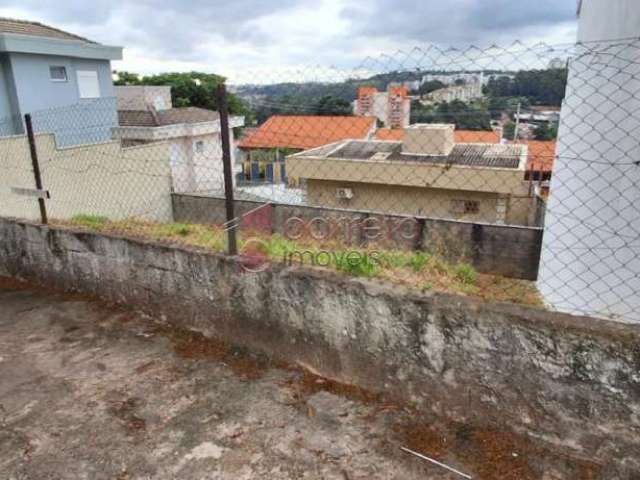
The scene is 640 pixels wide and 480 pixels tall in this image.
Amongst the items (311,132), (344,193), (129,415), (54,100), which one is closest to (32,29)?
(54,100)

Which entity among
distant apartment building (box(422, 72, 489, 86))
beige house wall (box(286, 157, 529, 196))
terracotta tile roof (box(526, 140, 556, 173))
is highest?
distant apartment building (box(422, 72, 489, 86))

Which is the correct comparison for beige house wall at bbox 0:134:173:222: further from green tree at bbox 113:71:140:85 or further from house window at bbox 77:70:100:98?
green tree at bbox 113:71:140:85

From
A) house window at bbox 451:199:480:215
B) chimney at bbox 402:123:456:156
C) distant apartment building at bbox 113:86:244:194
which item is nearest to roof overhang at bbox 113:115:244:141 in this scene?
distant apartment building at bbox 113:86:244:194

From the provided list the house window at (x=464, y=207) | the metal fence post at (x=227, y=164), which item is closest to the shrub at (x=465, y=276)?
the metal fence post at (x=227, y=164)

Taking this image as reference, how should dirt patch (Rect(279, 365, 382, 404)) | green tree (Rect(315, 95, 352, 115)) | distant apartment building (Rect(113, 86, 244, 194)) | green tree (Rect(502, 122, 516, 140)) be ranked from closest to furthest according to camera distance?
dirt patch (Rect(279, 365, 382, 404)) → green tree (Rect(315, 95, 352, 115)) → green tree (Rect(502, 122, 516, 140)) → distant apartment building (Rect(113, 86, 244, 194))

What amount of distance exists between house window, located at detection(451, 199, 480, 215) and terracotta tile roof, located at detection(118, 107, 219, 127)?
368 inches

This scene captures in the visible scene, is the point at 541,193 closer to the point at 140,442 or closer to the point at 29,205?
the point at 29,205

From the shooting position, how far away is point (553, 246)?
5.39m

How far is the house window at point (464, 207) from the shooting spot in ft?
45.3

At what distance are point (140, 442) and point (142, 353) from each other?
0.86 meters

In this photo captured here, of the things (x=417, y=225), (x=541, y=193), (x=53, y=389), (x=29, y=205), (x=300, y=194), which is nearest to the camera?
(x=53, y=389)

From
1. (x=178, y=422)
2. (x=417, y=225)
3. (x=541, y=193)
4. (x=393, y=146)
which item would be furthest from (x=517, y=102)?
(x=393, y=146)

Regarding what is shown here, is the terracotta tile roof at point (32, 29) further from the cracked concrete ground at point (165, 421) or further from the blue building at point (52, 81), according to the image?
the cracked concrete ground at point (165, 421)

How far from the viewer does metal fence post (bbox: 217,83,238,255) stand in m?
2.71
